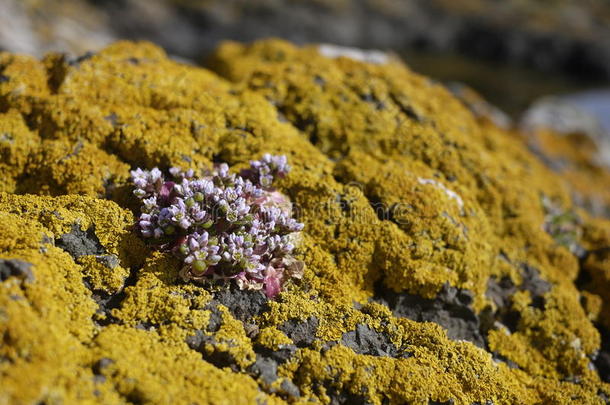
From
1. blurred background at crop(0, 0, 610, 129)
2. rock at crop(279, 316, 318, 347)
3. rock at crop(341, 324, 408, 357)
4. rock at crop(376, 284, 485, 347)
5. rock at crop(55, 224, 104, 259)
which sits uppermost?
blurred background at crop(0, 0, 610, 129)

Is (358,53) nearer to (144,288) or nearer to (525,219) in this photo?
(525,219)

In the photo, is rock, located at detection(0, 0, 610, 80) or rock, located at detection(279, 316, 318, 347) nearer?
rock, located at detection(279, 316, 318, 347)

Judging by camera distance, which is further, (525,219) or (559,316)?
(525,219)

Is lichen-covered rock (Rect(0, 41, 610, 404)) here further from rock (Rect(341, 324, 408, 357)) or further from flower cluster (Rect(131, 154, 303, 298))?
flower cluster (Rect(131, 154, 303, 298))

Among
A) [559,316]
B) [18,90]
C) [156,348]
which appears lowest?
[156,348]

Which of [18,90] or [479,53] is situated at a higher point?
[479,53]

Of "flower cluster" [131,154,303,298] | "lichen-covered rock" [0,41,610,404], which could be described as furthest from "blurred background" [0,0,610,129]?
"flower cluster" [131,154,303,298]

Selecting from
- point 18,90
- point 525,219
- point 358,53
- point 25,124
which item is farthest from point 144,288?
point 358,53
